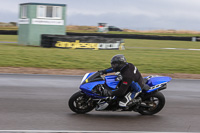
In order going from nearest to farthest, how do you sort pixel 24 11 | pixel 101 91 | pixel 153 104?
pixel 101 91
pixel 153 104
pixel 24 11

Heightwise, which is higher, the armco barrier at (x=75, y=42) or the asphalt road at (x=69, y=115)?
the armco barrier at (x=75, y=42)

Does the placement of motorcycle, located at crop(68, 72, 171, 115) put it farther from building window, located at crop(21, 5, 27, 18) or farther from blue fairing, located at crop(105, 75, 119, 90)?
building window, located at crop(21, 5, 27, 18)

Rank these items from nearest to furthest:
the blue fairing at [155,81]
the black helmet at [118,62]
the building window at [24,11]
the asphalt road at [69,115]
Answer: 1. the asphalt road at [69,115]
2. the black helmet at [118,62]
3. the blue fairing at [155,81]
4. the building window at [24,11]

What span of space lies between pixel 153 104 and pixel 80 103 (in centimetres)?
155

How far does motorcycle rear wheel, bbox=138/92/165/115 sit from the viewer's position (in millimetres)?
7177

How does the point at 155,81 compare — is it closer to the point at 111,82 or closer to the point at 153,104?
the point at 153,104

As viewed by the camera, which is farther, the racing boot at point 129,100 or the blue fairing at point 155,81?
the blue fairing at point 155,81

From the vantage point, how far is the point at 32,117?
6.69 meters

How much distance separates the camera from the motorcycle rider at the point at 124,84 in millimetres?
6695

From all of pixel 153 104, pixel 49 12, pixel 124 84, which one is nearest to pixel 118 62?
pixel 124 84

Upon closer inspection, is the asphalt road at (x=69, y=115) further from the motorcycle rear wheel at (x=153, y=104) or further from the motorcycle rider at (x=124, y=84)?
the motorcycle rider at (x=124, y=84)

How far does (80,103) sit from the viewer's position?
22.9 ft

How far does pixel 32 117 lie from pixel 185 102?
4297 millimetres

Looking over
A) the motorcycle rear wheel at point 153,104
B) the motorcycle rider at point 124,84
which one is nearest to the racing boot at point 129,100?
the motorcycle rider at point 124,84
